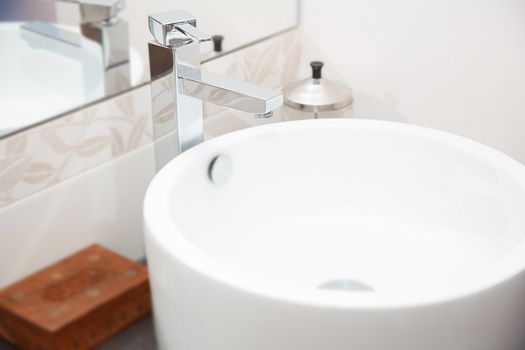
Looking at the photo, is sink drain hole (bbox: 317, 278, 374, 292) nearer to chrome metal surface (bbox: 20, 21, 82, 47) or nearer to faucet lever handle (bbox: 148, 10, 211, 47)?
faucet lever handle (bbox: 148, 10, 211, 47)

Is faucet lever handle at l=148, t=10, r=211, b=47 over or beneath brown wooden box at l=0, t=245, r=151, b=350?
over

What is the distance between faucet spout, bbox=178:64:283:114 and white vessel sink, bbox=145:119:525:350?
0.27ft

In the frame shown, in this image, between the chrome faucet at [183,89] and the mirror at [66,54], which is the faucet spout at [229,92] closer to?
the chrome faucet at [183,89]

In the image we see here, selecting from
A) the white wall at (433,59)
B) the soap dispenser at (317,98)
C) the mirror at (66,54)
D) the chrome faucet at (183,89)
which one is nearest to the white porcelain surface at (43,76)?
the mirror at (66,54)

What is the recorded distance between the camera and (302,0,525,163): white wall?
1133mm

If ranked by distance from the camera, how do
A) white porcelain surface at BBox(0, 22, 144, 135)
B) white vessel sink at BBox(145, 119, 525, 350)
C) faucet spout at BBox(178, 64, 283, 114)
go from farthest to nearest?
white porcelain surface at BBox(0, 22, 144, 135)
faucet spout at BBox(178, 64, 283, 114)
white vessel sink at BBox(145, 119, 525, 350)

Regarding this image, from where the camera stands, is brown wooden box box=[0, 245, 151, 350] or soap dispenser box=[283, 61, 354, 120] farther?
soap dispenser box=[283, 61, 354, 120]

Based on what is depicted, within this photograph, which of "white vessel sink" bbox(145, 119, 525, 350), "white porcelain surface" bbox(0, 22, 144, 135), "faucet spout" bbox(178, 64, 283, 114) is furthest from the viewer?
"white porcelain surface" bbox(0, 22, 144, 135)

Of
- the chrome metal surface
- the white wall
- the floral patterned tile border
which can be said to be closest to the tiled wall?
the floral patterned tile border

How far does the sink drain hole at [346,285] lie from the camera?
971mm

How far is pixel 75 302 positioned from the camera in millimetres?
928

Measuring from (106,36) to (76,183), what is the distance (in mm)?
228

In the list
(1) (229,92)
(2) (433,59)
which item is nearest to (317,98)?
(2) (433,59)

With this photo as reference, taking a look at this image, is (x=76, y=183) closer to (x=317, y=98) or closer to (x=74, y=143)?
(x=74, y=143)
